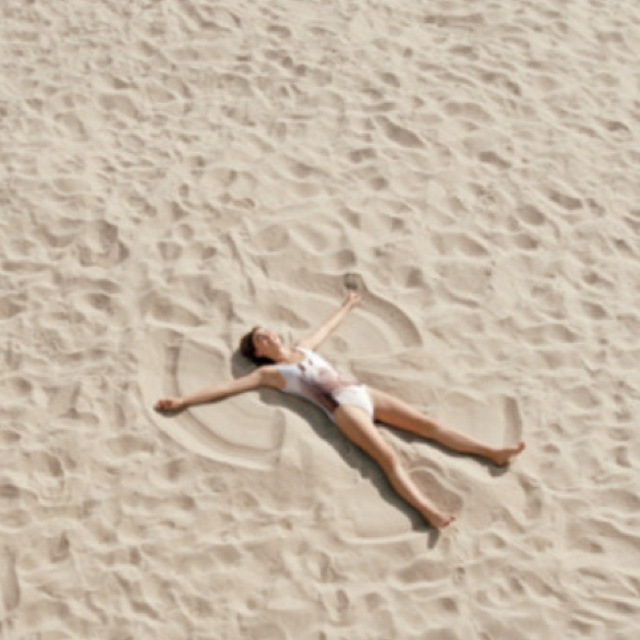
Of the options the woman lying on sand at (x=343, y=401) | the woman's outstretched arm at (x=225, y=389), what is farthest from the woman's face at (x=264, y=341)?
the woman's outstretched arm at (x=225, y=389)

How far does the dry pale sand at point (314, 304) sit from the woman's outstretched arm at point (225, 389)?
0.33ft

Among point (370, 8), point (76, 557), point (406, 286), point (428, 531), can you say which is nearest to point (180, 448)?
point (76, 557)

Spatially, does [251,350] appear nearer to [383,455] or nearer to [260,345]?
[260,345]

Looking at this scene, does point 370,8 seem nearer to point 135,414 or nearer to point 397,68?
point 397,68

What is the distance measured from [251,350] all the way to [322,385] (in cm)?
58

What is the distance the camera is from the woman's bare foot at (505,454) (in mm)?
8000

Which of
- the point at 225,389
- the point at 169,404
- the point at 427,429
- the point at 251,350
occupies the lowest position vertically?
the point at 169,404

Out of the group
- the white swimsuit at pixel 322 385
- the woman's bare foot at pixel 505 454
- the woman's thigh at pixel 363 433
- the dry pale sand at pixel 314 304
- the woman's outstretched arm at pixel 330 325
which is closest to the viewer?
the dry pale sand at pixel 314 304

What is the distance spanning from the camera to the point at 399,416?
8.13 meters

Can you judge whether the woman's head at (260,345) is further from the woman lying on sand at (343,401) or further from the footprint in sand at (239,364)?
the footprint in sand at (239,364)

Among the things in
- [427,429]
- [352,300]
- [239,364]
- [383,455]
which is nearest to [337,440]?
[383,455]

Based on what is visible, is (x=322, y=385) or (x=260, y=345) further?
(x=260, y=345)

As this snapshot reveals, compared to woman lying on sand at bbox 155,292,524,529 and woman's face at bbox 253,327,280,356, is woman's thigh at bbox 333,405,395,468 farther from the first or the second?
woman's face at bbox 253,327,280,356

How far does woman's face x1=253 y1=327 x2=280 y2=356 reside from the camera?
8.38 metres
